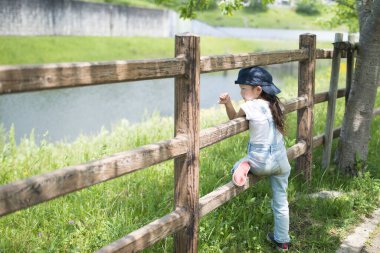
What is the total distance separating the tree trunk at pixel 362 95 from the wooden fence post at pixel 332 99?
13 centimetres

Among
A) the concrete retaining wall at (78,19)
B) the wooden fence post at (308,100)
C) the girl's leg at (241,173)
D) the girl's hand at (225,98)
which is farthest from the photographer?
the concrete retaining wall at (78,19)

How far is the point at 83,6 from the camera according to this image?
3188 cm

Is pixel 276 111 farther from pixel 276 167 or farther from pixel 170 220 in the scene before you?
pixel 170 220

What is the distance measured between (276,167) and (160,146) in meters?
1.15

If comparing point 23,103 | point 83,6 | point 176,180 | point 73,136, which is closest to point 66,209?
point 176,180

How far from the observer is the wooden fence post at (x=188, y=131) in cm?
317

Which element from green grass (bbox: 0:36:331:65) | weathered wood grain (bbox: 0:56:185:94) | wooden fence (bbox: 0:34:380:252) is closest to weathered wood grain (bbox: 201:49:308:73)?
wooden fence (bbox: 0:34:380:252)

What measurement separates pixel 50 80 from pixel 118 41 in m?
32.7

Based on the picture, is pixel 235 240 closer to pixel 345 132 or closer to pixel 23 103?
pixel 345 132

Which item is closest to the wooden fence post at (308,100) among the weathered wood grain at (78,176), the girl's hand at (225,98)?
the girl's hand at (225,98)

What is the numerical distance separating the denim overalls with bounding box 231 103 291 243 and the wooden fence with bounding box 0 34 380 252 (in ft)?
0.65

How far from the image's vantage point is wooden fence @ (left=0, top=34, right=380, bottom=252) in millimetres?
2270

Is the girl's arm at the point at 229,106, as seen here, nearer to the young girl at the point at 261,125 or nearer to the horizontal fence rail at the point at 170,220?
the young girl at the point at 261,125

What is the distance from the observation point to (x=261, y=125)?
3.70 meters
